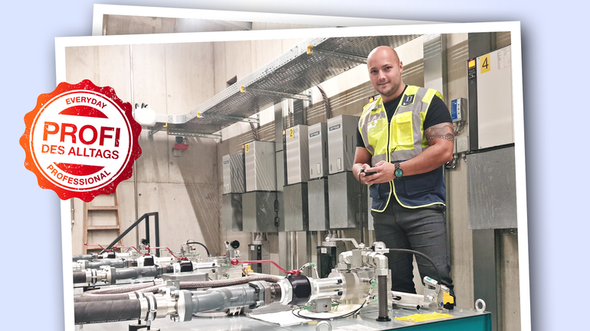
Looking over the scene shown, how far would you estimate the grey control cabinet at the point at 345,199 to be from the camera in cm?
289

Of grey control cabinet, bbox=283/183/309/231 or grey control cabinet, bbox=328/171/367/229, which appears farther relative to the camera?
grey control cabinet, bbox=283/183/309/231

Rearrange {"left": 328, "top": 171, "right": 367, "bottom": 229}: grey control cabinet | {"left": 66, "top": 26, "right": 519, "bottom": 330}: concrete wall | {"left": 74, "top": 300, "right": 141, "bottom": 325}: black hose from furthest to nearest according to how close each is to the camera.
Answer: {"left": 328, "top": 171, "right": 367, "bottom": 229}: grey control cabinet < {"left": 66, "top": 26, "right": 519, "bottom": 330}: concrete wall < {"left": 74, "top": 300, "right": 141, "bottom": 325}: black hose

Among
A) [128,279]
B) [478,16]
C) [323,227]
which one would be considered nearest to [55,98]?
[128,279]

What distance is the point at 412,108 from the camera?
2.49 m

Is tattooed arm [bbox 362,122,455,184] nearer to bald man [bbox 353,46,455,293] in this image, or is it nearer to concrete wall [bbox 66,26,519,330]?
bald man [bbox 353,46,455,293]

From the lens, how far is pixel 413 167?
2.42 metres

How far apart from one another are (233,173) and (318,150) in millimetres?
670

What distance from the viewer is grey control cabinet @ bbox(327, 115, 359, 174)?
2.96m

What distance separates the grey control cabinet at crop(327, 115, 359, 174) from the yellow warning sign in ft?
2.81

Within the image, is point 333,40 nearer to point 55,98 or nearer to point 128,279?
point 55,98

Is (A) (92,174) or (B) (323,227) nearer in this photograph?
(A) (92,174)

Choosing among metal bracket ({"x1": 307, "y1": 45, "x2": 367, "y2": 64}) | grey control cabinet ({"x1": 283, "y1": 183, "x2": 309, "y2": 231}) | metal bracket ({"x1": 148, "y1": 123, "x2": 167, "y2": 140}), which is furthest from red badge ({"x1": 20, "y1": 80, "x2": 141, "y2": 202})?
grey control cabinet ({"x1": 283, "y1": 183, "x2": 309, "y2": 231})

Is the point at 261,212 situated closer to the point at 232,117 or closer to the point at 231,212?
the point at 231,212

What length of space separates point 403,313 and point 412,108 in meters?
1.37
